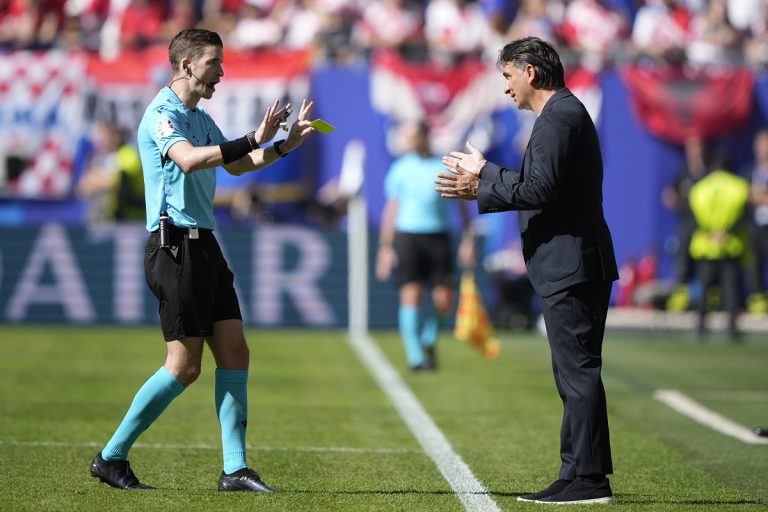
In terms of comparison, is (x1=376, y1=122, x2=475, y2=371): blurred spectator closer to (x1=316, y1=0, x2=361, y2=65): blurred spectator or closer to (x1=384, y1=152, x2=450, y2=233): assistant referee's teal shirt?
(x1=384, y1=152, x2=450, y2=233): assistant referee's teal shirt

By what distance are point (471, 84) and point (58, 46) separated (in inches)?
216

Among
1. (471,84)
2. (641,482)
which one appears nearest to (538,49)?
(641,482)

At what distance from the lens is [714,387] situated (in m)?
12.6

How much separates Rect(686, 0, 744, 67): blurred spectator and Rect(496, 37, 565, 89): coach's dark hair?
14.4m

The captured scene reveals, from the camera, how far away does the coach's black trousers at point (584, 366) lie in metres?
6.57

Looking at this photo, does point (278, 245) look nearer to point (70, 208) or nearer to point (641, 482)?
Answer: point (70, 208)

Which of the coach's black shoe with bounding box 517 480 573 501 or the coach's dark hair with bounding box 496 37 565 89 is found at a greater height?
the coach's dark hair with bounding box 496 37 565 89

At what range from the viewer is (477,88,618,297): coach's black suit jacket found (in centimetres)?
645

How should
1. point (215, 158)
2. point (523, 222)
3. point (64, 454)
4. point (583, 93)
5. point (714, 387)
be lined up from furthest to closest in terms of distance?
point (583, 93) → point (714, 387) → point (64, 454) → point (523, 222) → point (215, 158)

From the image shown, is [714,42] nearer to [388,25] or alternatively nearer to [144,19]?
[388,25]

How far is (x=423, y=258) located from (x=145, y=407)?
7.40 meters

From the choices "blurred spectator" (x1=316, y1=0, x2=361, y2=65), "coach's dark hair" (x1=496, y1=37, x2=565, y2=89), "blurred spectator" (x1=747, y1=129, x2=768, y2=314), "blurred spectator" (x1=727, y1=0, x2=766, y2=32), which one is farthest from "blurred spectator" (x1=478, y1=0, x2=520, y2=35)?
"coach's dark hair" (x1=496, y1=37, x2=565, y2=89)

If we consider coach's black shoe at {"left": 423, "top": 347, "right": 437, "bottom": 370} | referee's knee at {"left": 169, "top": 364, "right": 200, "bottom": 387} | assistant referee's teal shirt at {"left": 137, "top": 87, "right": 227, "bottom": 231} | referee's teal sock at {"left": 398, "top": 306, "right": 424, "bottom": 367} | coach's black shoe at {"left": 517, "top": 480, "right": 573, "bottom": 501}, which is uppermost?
assistant referee's teal shirt at {"left": 137, "top": 87, "right": 227, "bottom": 231}

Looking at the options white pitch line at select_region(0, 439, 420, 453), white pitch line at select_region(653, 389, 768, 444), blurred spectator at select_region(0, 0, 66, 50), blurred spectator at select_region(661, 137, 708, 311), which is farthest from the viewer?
blurred spectator at select_region(0, 0, 66, 50)
